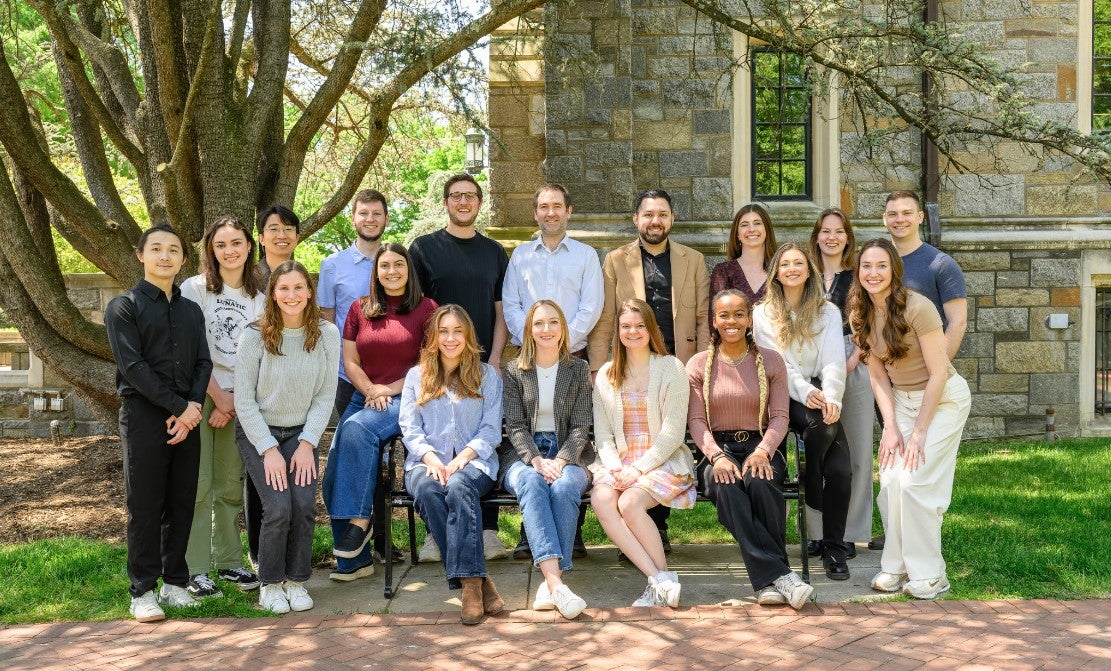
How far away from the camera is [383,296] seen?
539 centimetres

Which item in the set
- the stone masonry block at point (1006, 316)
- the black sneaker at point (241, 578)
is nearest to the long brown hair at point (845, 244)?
the black sneaker at point (241, 578)

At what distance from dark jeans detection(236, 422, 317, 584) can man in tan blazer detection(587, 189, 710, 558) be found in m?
1.81

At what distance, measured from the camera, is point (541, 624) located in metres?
4.46

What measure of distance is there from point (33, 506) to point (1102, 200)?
10.1m

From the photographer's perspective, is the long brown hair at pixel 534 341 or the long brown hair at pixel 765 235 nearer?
the long brown hair at pixel 534 341

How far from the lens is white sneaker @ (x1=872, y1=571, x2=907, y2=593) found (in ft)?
15.7

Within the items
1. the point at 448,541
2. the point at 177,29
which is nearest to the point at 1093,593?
the point at 448,541

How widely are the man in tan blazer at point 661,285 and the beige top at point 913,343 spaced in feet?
3.30

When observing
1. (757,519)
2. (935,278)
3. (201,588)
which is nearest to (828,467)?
(757,519)

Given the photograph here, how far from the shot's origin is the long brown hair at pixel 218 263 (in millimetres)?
5074

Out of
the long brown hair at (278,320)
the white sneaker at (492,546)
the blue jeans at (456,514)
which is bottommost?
the white sneaker at (492,546)

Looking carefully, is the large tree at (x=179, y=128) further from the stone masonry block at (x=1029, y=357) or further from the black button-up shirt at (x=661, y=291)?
the stone masonry block at (x=1029, y=357)

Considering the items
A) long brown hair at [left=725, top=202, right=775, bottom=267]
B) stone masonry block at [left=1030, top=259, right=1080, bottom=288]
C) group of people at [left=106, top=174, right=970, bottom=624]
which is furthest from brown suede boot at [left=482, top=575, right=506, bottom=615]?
stone masonry block at [left=1030, top=259, right=1080, bottom=288]

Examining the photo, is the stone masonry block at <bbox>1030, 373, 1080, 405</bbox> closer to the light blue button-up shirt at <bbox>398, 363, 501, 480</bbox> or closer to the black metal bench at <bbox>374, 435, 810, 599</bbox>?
the black metal bench at <bbox>374, 435, 810, 599</bbox>
